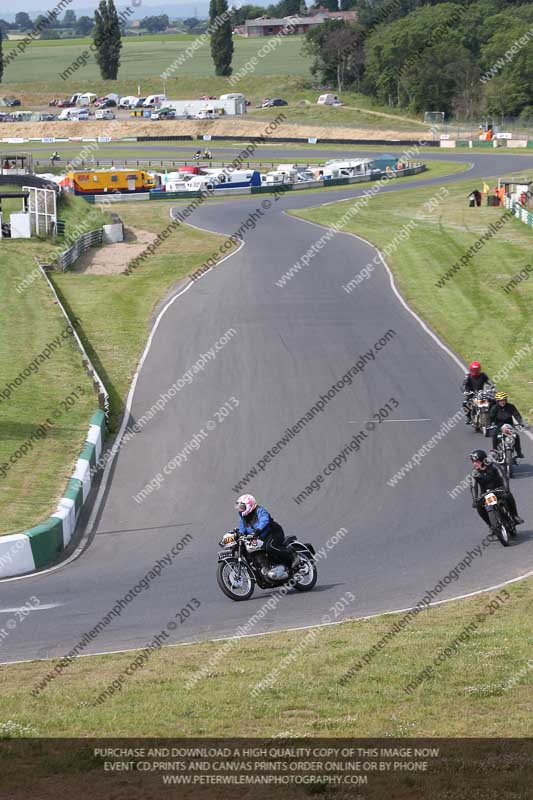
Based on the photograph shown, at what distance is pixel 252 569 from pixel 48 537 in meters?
3.81

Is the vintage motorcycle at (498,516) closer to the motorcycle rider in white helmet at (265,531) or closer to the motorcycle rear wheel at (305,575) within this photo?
the motorcycle rear wheel at (305,575)

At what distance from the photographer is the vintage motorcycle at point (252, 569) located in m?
15.4

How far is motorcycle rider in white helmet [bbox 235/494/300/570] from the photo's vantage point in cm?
1555

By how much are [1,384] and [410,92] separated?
10600cm

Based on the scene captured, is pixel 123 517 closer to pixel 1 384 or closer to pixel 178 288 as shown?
pixel 1 384

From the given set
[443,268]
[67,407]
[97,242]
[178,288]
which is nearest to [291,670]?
[67,407]

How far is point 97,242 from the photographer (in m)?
56.1

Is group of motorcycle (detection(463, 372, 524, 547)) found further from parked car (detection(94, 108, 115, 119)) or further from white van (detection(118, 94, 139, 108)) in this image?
white van (detection(118, 94, 139, 108))

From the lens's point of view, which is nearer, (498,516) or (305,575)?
(305,575)

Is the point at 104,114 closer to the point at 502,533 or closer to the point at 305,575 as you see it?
the point at 502,533

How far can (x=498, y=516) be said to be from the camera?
1761 cm

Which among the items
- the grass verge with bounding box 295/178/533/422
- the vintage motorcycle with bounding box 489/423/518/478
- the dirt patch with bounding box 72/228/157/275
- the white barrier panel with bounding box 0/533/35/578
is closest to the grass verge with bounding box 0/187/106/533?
the white barrier panel with bounding box 0/533/35/578

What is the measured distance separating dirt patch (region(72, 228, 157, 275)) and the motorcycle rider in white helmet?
112ft

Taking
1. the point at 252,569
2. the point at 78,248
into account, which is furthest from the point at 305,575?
the point at 78,248
